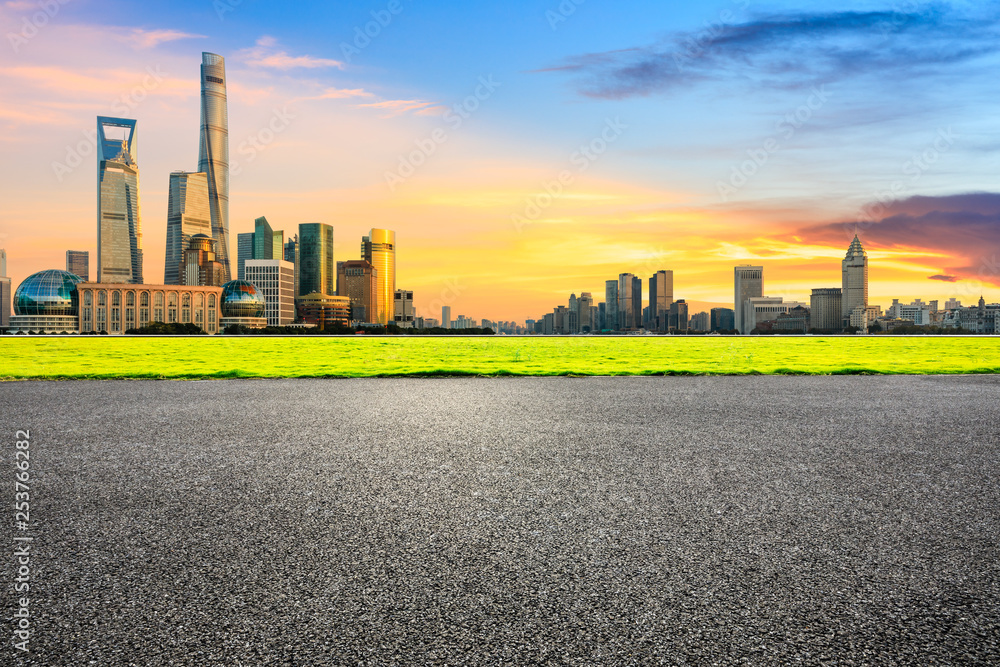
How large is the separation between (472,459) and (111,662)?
460 cm

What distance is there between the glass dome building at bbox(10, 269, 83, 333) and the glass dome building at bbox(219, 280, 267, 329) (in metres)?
40.7

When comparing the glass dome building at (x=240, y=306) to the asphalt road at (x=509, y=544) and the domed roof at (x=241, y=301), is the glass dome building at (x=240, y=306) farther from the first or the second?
the asphalt road at (x=509, y=544)

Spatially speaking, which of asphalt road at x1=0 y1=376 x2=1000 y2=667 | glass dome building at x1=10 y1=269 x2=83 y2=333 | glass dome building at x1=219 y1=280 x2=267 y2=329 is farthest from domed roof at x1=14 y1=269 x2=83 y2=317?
asphalt road at x1=0 y1=376 x2=1000 y2=667

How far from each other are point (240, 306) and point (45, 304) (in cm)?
5011

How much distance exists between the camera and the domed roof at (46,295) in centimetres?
16750

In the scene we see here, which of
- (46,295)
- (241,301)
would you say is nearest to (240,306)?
(241,301)

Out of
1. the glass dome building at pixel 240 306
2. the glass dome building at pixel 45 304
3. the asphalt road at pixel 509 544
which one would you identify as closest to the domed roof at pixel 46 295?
the glass dome building at pixel 45 304

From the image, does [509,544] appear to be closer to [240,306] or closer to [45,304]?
[240,306]

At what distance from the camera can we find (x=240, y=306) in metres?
192

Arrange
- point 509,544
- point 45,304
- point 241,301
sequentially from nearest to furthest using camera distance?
point 509,544 < point 45,304 < point 241,301

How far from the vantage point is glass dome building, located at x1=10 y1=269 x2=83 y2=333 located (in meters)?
168

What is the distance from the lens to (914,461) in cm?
727

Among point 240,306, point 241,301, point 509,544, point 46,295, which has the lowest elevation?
point 509,544

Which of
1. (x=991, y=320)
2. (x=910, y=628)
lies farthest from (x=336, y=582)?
(x=991, y=320)
